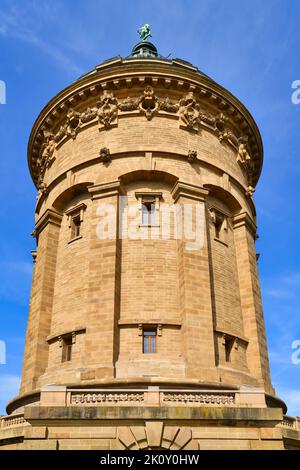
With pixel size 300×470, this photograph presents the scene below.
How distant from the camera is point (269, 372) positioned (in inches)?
1011

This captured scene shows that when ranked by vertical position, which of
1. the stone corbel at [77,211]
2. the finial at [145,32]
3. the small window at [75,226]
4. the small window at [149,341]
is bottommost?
the small window at [149,341]

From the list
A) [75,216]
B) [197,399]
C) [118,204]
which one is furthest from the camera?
[75,216]

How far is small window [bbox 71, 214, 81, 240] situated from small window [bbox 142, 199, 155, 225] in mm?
3852

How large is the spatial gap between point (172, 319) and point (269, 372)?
7197 mm

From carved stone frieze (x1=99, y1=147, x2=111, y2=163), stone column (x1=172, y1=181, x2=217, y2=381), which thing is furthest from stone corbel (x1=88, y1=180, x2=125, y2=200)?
stone column (x1=172, y1=181, x2=217, y2=381)

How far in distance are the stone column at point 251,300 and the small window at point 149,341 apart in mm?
5706

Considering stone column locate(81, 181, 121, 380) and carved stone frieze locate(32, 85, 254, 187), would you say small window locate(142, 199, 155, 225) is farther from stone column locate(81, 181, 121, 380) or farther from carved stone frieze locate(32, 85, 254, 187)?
carved stone frieze locate(32, 85, 254, 187)

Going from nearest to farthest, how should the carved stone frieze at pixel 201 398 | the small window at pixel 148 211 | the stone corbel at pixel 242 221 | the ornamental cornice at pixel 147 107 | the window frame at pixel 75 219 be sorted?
the carved stone frieze at pixel 201 398 < the small window at pixel 148 211 < the window frame at pixel 75 219 < the ornamental cornice at pixel 147 107 < the stone corbel at pixel 242 221

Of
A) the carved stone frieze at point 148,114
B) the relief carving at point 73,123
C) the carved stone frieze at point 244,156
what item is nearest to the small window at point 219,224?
the carved stone frieze at point 148,114

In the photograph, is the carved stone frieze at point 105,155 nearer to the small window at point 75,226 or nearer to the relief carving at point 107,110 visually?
the relief carving at point 107,110

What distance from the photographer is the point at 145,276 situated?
23.3 metres

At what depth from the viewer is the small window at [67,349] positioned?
23.0 meters
